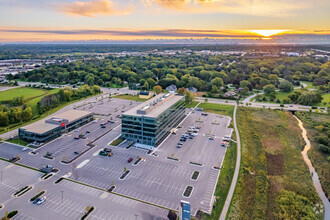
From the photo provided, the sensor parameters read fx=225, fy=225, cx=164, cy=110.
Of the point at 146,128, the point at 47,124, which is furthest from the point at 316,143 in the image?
the point at 47,124

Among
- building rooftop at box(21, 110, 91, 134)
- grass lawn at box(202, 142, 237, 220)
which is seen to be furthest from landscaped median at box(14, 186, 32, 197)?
grass lawn at box(202, 142, 237, 220)

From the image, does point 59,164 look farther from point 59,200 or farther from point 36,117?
point 36,117

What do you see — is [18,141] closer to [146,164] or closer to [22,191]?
[22,191]

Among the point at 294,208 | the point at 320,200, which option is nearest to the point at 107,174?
the point at 294,208

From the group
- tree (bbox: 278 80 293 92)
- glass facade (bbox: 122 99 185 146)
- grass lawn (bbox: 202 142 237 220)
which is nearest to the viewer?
grass lawn (bbox: 202 142 237 220)

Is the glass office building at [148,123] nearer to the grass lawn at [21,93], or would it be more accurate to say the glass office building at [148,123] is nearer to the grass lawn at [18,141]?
the grass lawn at [18,141]

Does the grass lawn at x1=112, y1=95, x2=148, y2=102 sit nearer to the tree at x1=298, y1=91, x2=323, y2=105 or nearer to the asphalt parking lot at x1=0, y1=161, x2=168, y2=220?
the asphalt parking lot at x1=0, y1=161, x2=168, y2=220
